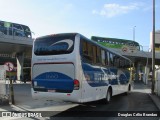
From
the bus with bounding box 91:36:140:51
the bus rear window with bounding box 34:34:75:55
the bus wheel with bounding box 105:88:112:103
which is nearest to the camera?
the bus rear window with bounding box 34:34:75:55

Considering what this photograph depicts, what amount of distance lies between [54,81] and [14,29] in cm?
2939

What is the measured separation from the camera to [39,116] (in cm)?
1098

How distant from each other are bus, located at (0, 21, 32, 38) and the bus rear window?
26739 mm

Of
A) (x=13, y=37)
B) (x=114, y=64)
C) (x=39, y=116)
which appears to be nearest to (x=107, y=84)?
(x=114, y=64)

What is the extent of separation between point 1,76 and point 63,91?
6060 mm

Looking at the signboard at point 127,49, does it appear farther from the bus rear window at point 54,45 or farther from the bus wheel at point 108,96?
the bus rear window at point 54,45

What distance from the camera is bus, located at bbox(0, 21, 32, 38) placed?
38.3 metres

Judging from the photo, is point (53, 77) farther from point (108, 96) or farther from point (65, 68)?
point (108, 96)

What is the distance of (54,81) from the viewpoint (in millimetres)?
11875

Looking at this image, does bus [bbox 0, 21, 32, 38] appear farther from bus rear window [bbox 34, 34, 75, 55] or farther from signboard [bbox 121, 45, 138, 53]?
bus rear window [bbox 34, 34, 75, 55]

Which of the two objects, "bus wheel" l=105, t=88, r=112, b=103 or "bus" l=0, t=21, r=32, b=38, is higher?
"bus" l=0, t=21, r=32, b=38

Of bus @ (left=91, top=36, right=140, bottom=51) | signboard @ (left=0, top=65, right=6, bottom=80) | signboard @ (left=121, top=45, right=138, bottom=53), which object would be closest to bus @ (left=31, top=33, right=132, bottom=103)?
signboard @ (left=0, top=65, right=6, bottom=80)

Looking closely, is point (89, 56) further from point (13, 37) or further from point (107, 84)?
point (13, 37)

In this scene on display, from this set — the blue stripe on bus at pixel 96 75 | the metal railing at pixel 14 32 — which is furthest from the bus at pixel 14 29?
the blue stripe on bus at pixel 96 75
